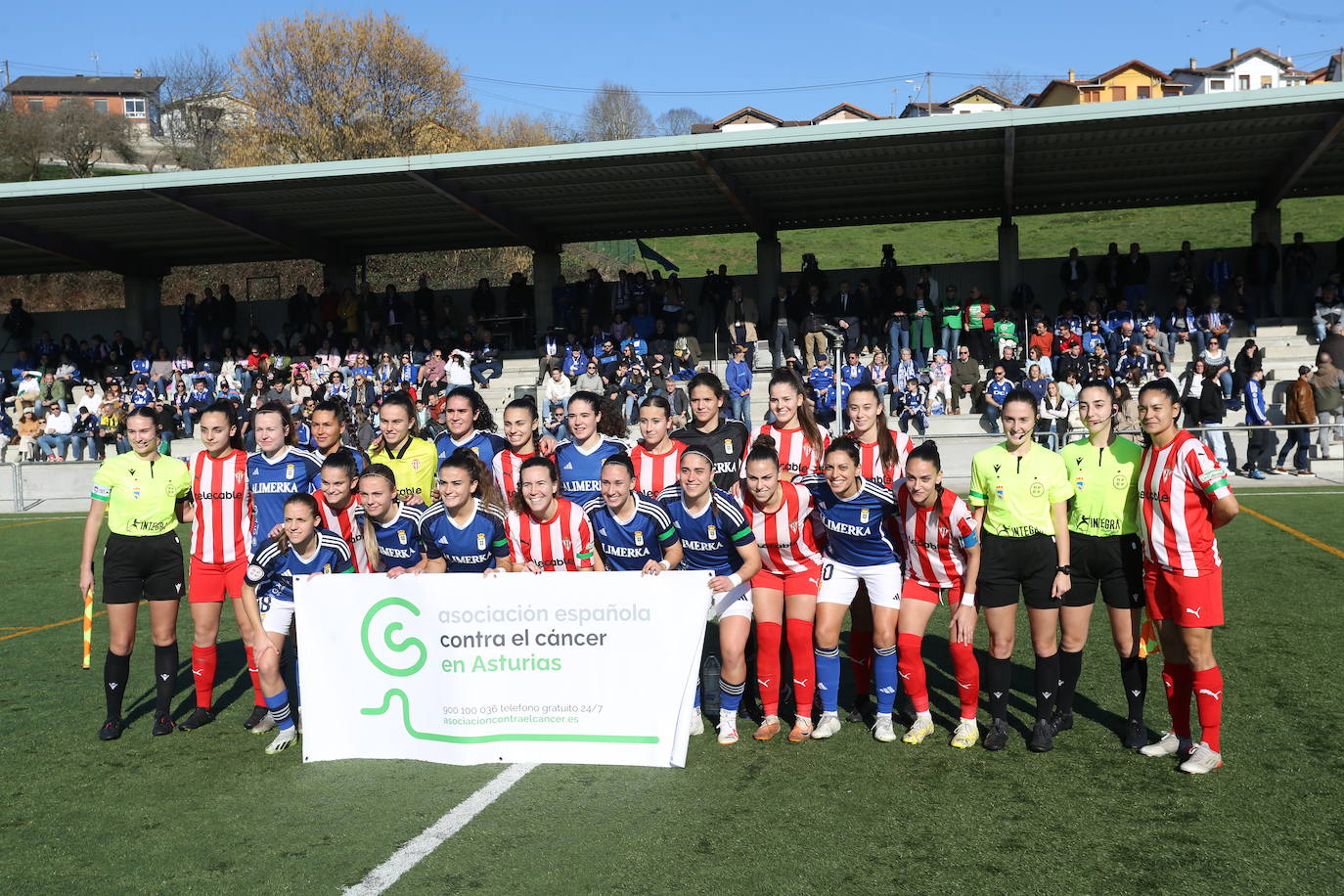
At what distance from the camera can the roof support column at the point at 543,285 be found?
25469 millimetres

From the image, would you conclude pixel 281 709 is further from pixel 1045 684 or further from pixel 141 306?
pixel 141 306

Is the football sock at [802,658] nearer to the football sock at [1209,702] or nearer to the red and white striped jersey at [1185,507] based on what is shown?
the red and white striped jersey at [1185,507]

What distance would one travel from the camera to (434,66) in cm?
4384

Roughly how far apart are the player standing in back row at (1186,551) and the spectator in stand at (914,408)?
549 inches

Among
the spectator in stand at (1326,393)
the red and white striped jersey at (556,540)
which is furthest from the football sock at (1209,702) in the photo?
the spectator in stand at (1326,393)

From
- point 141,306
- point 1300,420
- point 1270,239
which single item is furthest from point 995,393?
point 141,306

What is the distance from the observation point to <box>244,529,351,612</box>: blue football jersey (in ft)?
20.1

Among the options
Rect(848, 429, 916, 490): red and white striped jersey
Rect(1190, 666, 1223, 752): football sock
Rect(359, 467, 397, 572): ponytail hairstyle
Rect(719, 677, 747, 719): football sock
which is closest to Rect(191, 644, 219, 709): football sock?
Rect(359, 467, 397, 572): ponytail hairstyle

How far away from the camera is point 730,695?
6094 millimetres

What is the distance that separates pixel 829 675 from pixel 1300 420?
587 inches

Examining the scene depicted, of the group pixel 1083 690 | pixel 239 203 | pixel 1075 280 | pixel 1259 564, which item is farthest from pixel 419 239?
pixel 1083 690

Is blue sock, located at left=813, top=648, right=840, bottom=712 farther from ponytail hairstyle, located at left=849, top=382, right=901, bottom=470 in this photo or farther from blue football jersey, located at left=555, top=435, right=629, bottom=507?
blue football jersey, located at left=555, top=435, right=629, bottom=507

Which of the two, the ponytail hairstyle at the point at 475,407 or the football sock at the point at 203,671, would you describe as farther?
the ponytail hairstyle at the point at 475,407

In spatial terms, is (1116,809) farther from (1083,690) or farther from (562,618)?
(562,618)
